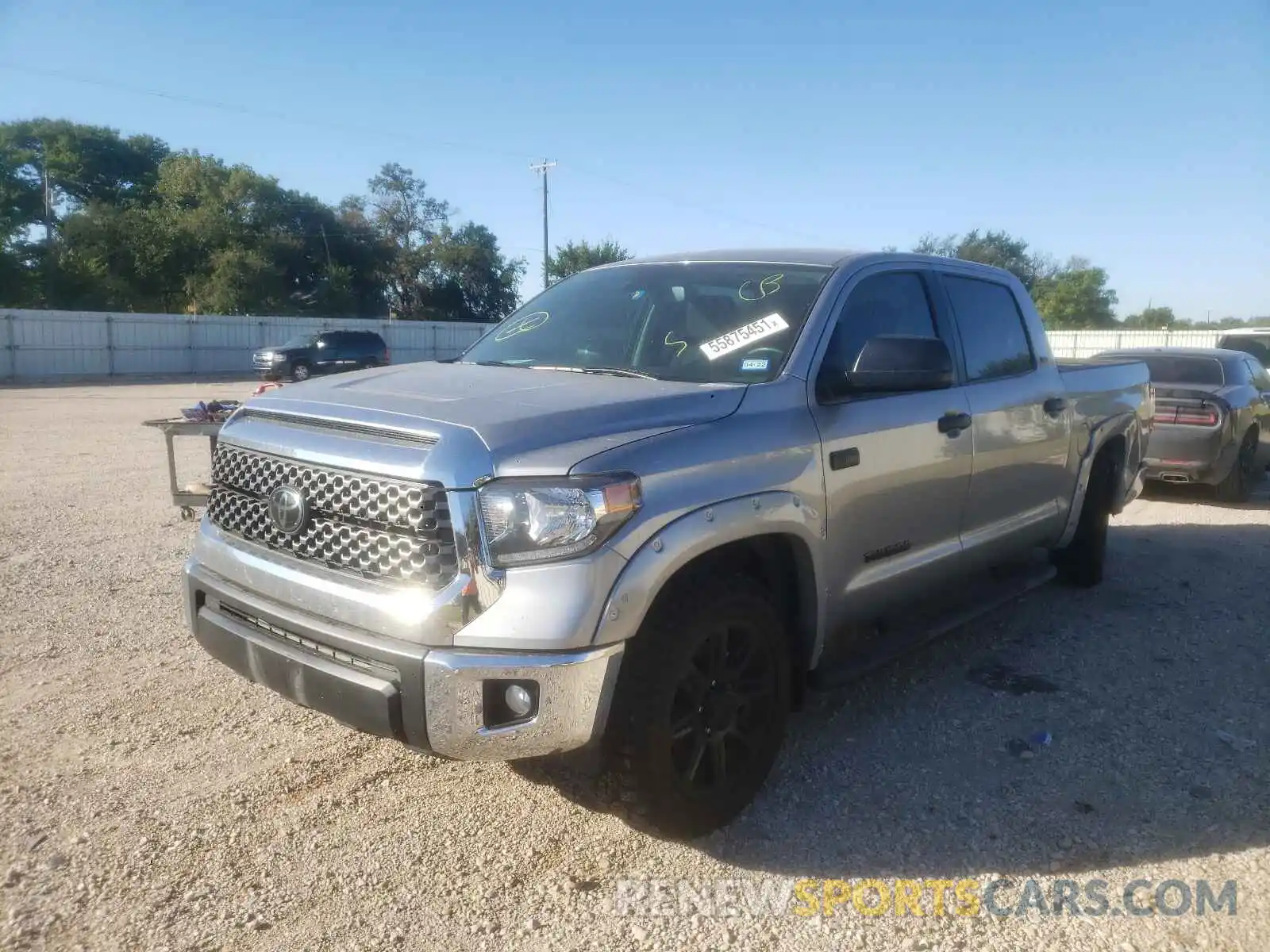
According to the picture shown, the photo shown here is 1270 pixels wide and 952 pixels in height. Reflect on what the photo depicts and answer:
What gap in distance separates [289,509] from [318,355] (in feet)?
92.4

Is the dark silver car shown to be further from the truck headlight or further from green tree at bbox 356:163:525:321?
green tree at bbox 356:163:525:321

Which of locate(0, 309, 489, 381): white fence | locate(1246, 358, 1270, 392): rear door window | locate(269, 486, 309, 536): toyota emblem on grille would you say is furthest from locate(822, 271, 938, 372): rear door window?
locate(0, 309, 489, 381): white fence

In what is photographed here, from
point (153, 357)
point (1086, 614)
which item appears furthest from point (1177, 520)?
point (153, 357)

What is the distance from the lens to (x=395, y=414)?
9.46ft

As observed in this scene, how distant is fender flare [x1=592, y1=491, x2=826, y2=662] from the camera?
8.80ft

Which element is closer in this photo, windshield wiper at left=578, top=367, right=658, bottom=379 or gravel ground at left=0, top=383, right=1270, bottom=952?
gravel ground at left=0, top=383, right=1270, bottom=952

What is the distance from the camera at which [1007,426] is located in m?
4.62

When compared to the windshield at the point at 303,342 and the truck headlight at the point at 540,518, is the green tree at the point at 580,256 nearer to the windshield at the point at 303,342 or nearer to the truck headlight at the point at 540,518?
the windshield at the point at 303,342

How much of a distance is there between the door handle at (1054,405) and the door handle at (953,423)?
1017 mm

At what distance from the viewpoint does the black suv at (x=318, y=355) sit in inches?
1141

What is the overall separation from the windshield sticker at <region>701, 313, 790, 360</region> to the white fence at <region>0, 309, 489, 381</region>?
32.8 meters

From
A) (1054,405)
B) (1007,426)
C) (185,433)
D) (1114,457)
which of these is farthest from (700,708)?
(185,433)

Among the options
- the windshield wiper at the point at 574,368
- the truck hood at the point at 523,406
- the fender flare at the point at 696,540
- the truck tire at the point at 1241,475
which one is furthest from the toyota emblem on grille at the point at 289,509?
the truck tire at the point at 1241,475

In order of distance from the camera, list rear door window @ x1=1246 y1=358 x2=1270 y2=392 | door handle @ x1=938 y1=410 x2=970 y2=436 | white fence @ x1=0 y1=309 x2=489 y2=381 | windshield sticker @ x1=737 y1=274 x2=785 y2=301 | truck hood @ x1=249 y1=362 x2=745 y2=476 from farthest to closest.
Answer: white fence @ x1=0 y1=309 x2=489 y2=381 → rear door window @ x1=1246 y1=358 x2=1270 y2=392 → door handle @ x1=938 y1=410 x2=970 y2=436 → windshield sticker @ x1=737 y1=274 x2=785 y2=301 → truck hood @ x1=249 y1=362 x2=745 y2=476
